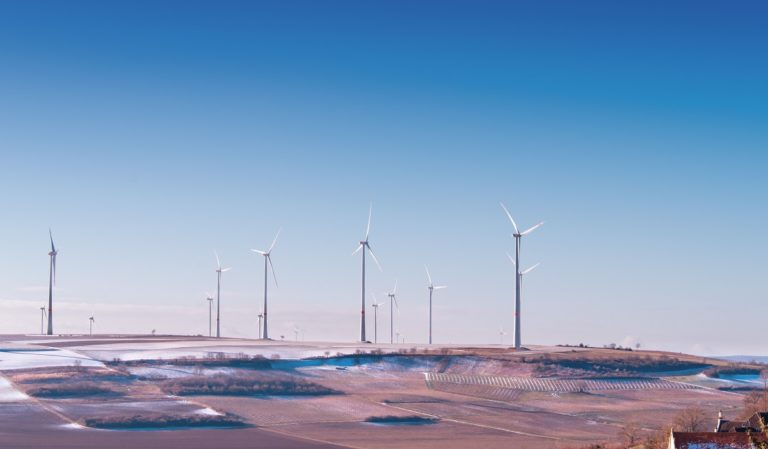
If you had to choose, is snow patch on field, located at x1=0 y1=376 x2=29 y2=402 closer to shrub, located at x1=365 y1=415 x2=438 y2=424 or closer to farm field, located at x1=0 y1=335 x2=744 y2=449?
farm field, located at x1=0 y1=335 x2=744 y2=449

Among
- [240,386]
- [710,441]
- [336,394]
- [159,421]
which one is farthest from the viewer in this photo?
[240,386]

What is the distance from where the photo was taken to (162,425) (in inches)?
3531

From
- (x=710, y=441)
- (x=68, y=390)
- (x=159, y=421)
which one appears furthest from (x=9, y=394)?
(x=710, y=441)

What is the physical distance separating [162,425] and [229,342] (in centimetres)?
6540

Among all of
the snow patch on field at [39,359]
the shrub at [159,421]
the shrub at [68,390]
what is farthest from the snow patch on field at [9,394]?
the shrub at [159,421]

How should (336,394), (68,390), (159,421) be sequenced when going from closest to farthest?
1. (159,421)
2. (68,390)
3. (336,394)

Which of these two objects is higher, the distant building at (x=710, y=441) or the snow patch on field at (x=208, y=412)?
the distant building at (x=710, y=441)

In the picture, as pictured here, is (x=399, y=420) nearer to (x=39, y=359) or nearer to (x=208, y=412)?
(x=208, y=412)

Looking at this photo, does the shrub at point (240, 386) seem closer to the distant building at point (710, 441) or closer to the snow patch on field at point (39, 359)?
the snow patch on field at point (39, 359)

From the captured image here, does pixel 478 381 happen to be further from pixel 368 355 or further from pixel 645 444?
pixel 645 444

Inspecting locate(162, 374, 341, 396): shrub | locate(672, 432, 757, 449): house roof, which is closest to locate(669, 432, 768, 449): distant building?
locate(672, 432, 757, 449): house roof

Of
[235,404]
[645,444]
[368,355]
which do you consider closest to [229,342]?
[368,355]

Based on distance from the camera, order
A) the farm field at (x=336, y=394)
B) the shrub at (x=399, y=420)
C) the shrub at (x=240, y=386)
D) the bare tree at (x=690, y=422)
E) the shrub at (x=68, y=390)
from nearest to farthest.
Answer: the bare tree at (x=690, y=422), the farm field at (x=336, y=394), the shrub at (x=399, y=420), the shrub at (x=68, y=390), the shrub at (x=240, y=386)

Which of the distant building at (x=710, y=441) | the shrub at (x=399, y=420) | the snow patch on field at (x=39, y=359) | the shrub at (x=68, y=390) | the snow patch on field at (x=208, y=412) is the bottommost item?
the shrub at (x=399, y=420)
